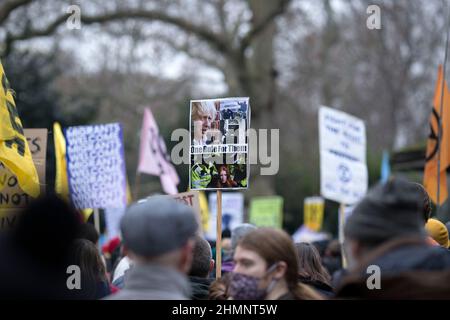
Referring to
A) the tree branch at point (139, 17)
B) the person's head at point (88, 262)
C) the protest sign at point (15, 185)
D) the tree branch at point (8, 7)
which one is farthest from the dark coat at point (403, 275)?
the tree branch at point (139, 17)

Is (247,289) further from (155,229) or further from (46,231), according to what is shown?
(46,231)

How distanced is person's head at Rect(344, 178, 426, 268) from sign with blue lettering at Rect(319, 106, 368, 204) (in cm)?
641

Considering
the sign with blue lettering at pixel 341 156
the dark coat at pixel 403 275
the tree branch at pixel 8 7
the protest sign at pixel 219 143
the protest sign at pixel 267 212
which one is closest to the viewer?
the dark coat at pixel 403 275

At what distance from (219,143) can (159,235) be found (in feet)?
7.34

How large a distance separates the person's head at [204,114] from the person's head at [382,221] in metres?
2.25

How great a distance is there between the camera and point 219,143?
545 cm

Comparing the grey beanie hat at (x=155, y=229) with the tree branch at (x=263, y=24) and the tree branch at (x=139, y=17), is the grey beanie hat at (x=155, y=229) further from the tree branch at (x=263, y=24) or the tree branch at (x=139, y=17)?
the tree branch at (x=263, y=24)

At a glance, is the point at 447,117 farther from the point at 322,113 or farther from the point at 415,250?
the point at 415,250

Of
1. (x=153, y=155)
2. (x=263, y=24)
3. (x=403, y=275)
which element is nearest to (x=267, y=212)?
(x=263, y=24)

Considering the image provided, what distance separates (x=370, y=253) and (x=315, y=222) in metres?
15.5

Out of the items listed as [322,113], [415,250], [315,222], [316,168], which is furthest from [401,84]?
[415,250]

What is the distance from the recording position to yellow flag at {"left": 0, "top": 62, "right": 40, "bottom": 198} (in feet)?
20.8

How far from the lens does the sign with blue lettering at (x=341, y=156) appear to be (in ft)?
32.1

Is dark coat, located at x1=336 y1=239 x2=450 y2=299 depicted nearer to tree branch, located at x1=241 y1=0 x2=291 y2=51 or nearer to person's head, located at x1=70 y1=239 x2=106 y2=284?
person's head, located at x1=70 y1=239 x2=106 y2=284
